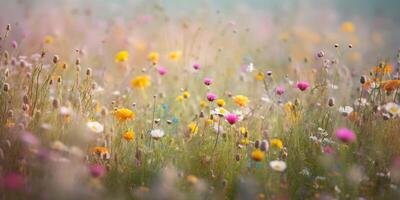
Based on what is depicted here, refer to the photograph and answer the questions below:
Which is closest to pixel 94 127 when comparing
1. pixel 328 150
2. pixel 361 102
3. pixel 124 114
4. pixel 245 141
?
pixel 124 114

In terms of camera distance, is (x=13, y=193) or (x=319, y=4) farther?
(x=319, y=4)

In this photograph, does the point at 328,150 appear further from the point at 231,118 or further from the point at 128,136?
the point at 128,136

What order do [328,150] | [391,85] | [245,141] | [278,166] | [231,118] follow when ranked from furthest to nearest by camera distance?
[391,85] < [245,141] < [231,118] < [328,150] < [278,166]

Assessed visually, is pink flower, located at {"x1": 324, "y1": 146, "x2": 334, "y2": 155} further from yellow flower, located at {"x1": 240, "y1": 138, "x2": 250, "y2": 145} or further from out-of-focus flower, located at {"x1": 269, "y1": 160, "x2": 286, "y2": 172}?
yellow flower, located at {"x1": 240, "y1": 138, "x2": 250, "y2": 145}

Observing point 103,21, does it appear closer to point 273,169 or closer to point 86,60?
point 86,60

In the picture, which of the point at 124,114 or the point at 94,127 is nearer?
the point at 94,127

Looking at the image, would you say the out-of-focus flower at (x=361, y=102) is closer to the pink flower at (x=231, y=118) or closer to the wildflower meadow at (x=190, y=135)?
the wildflower meadow at (x=190, y=135)

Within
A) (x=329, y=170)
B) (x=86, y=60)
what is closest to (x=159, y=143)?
(x=329, y=170)

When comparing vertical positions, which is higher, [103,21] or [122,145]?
[103,21]

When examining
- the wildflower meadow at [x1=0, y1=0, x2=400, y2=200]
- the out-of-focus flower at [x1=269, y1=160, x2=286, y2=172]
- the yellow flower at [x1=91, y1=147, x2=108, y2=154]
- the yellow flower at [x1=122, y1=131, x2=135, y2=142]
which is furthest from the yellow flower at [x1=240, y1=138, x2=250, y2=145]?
the yellow flower at [x1=91, y1=147, x2=108, y2=154]

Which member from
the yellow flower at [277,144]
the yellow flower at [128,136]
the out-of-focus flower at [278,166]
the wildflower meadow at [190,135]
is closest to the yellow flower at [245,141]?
the wildflower meadow at [190,135]

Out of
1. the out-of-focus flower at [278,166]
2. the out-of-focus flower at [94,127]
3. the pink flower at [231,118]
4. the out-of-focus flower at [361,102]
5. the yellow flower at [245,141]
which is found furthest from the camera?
the out-of-focus flower at [361,102]
